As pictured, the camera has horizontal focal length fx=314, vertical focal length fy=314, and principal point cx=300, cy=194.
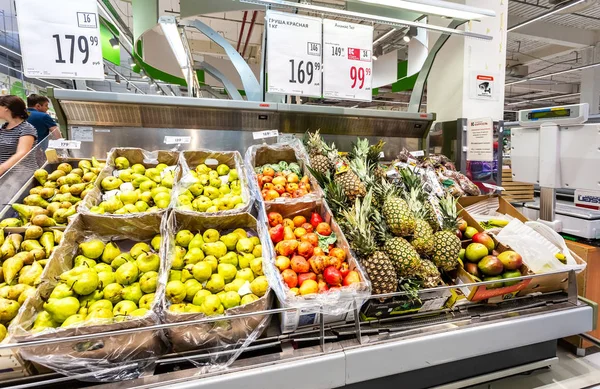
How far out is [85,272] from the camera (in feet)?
4.32

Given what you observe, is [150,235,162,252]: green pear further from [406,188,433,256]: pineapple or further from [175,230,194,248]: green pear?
[406,188,433,256]: pineapple

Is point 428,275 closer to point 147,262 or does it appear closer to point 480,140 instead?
point 147,262

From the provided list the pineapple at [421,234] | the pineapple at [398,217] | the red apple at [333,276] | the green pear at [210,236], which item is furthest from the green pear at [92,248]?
the pineapple at [421,234]

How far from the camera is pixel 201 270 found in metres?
1.42

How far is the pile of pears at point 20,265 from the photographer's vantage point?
1.20m

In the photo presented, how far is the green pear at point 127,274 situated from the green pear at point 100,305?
0.41 ft

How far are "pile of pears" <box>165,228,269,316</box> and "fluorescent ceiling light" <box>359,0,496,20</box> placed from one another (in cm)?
168

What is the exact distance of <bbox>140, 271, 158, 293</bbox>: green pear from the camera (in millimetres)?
1368

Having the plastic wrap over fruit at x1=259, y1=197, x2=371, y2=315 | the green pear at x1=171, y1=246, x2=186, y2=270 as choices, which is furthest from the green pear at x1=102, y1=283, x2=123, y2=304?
the plastic wrap over fruit at x1=259, y1=197, x2=371, y2=315

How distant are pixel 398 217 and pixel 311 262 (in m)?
0.57

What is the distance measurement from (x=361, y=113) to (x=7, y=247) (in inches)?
94.6

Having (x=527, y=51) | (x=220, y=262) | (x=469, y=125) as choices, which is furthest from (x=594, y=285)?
(x=527, y=51)

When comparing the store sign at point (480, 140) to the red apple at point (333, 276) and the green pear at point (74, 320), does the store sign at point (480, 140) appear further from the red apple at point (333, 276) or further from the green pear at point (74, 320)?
the green pear at point (74, 320)

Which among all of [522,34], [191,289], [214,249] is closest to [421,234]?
[214,249]
